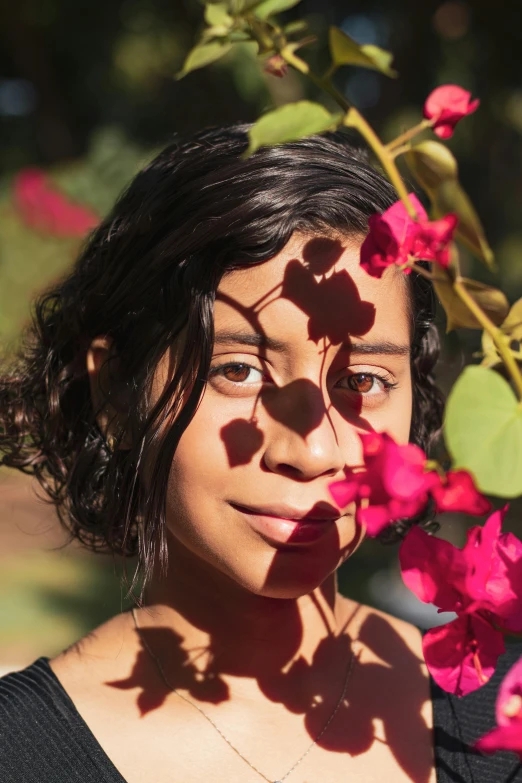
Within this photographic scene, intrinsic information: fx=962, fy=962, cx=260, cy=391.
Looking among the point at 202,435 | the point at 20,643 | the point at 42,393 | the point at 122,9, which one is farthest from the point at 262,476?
the point at 122,9

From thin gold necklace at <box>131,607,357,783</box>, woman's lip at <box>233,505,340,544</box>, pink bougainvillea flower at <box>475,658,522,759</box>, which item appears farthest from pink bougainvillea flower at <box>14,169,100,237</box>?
pink bougainvillea flower at <box>475,658,522,759</box>

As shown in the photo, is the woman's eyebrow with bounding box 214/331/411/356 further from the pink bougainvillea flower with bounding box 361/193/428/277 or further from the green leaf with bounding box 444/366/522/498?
the green leaf with bounding box 444/366/522/498

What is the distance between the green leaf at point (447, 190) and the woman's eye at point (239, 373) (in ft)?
1.40

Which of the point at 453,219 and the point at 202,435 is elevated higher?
the point at 453,219

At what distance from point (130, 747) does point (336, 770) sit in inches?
9.7

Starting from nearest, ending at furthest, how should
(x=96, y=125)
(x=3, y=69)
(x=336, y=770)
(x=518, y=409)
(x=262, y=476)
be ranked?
(x=518, y=409) → (x=262, y=476) → (x=336, y=770) → (x=96, y=125) → (x=3, y=69)

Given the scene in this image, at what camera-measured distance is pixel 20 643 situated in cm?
484

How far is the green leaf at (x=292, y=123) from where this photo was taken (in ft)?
1.83

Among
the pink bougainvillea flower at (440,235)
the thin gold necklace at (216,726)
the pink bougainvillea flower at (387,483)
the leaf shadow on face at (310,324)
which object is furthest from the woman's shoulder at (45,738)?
the pink bougainvillea flower at (440,235)

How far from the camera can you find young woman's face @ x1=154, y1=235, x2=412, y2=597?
3.09 ft

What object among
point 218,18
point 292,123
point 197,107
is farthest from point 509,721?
point 197,107

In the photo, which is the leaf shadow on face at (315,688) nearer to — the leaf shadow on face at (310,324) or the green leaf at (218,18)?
the leaf shadow on face at (310,324)

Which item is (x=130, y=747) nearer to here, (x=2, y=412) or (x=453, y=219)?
(x=2, y=412)

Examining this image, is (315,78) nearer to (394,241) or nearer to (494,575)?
(394,241)
